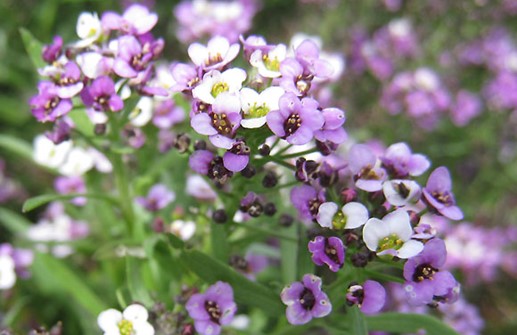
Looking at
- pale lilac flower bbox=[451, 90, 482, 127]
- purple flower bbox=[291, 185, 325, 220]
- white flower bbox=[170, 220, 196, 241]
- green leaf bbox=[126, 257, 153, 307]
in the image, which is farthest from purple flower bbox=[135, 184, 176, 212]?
pale lilac flower bbox=[451, 90, 482, 127]

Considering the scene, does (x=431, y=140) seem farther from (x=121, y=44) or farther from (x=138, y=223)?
(x=121, y=44)

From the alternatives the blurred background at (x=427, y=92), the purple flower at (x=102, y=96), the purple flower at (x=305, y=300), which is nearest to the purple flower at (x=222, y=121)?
the purple flower at (x=102, y=96)

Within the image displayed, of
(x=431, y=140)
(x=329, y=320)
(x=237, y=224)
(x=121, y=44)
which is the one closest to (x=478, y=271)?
(x=431, y=140)

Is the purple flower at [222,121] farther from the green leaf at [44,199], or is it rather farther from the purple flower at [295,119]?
the green leaf at [44,199]

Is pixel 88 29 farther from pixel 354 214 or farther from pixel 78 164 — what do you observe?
pixel 354 214

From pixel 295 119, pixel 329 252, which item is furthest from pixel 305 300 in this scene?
pixel 295 119
